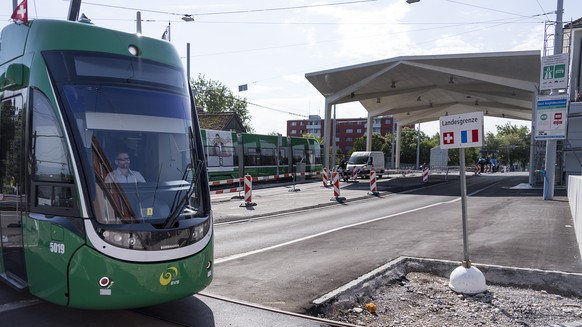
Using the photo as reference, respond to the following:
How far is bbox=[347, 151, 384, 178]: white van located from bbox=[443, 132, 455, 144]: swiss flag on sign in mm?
29300

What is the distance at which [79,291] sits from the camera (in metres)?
4.41

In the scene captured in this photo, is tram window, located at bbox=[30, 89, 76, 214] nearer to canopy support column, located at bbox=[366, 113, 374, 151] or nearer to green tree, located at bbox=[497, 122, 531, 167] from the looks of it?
canopy support column, located at bbox=[366, 113, 374, 151]

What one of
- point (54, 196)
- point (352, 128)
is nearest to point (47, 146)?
point (54, 196)

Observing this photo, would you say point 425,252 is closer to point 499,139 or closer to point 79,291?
point 79,291

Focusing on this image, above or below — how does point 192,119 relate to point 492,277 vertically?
above

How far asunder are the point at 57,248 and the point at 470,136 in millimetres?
5579

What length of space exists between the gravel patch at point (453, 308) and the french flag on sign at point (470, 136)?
2.19 metres

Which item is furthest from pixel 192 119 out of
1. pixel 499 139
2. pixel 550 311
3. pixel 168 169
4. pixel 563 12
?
pixel 499 139

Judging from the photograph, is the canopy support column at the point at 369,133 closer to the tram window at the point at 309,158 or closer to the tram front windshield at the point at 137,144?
the tram window at the point at 309,158

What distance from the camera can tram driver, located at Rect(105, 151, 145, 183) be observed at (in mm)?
4704

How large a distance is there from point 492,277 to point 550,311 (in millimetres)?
1514

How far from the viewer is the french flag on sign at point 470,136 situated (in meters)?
6.67

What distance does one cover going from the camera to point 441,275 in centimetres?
758

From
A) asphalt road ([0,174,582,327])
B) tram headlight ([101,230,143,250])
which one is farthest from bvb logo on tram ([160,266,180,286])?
asphalt road ([0,174,582,327])
